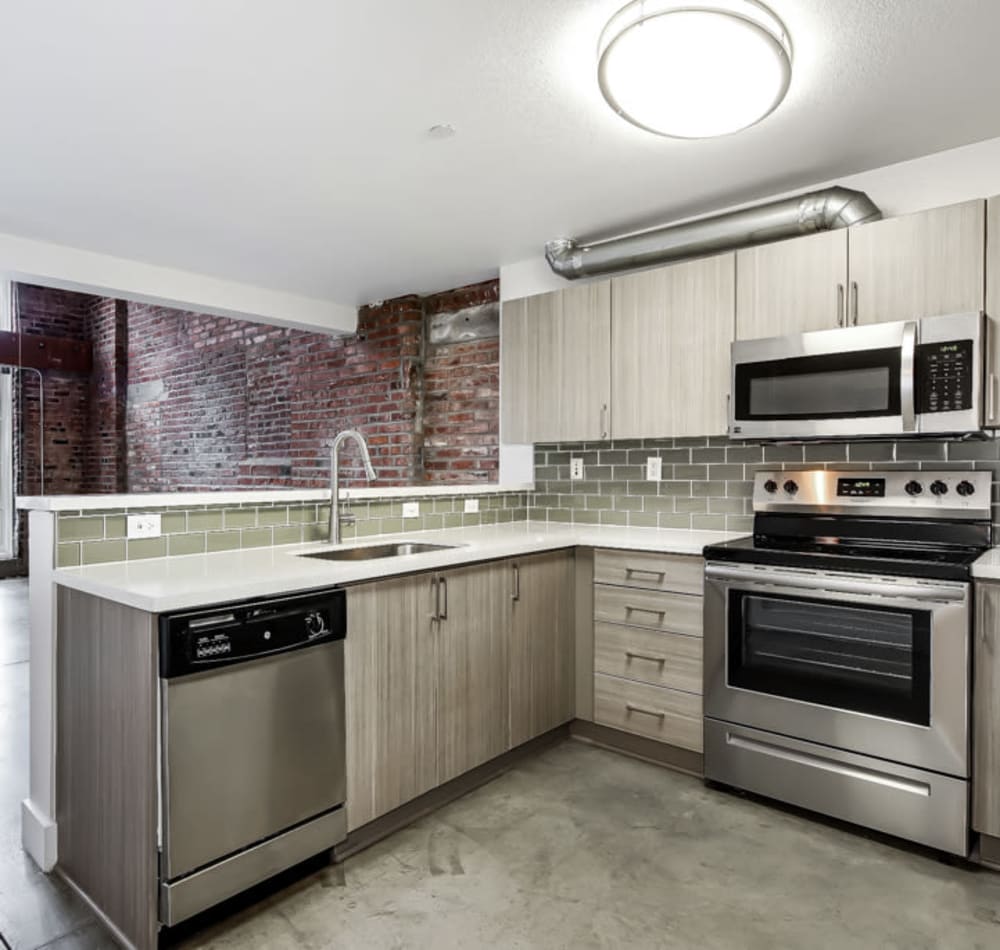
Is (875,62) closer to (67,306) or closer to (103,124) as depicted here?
(103,124)

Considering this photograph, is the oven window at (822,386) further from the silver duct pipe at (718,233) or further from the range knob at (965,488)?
the silver duct pipe at (718,233)

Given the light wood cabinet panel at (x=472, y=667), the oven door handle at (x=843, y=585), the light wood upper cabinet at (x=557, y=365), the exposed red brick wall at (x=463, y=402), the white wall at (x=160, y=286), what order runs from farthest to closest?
the exposed red brick wall at (x=463, y=402), the white wall at (x=160, y=286), the light wood upper cabinet at (x=557, y=365), the light wood cabinet panel at (x=472, y=667), the oven door handle at (x=843, y=585)

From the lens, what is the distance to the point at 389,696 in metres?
2.27

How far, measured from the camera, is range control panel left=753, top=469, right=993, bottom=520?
2525 millimetres

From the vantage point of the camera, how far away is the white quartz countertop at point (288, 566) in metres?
1.76

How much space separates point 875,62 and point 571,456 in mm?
2192

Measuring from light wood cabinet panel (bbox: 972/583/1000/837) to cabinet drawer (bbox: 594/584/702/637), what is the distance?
91cm

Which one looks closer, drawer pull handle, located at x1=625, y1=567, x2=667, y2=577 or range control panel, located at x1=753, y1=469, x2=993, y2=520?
range control panel, located at x1=753, y1=469, x2=993, y2=520

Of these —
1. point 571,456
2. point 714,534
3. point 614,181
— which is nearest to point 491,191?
point 614,181

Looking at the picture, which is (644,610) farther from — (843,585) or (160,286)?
(160,286)

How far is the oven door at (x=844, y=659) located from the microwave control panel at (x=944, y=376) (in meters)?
0.62

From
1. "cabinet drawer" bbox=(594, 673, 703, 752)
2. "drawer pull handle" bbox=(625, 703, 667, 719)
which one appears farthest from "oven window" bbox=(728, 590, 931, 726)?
"drawer pull handle" bbox=(625, 703, 667, 719)

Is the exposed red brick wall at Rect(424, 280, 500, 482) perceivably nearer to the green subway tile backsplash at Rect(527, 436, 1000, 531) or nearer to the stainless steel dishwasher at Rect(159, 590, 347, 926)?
the green subway tile backsplash at Rect(527, 436, 1000, 531)

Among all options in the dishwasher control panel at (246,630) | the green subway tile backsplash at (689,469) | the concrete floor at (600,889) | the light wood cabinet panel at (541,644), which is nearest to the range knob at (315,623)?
the dishwasher control panel at (246,630)
